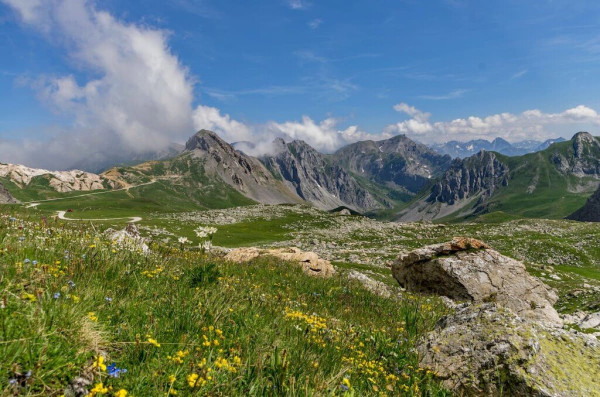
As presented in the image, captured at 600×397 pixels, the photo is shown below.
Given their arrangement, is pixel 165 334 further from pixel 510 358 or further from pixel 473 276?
pixel 473 276

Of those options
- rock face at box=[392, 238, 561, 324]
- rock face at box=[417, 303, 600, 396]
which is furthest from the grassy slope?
rock face at box=[392, 238, 561, 324]

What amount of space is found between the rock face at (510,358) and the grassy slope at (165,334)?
0.63 metres

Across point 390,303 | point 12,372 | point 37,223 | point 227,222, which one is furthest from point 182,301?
point 227,222

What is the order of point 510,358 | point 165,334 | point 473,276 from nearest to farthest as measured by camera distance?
point 165,334, point 510,358, point 473,276

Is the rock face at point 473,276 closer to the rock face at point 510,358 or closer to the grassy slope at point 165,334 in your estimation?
the grassy slope at point 165,334

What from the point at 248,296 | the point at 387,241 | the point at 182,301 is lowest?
the point at 387,241

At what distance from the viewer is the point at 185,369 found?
3.95 m

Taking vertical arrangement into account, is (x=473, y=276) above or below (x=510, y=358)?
below

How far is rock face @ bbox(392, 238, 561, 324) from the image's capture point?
23.0m

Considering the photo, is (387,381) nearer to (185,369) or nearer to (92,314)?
(185,369)

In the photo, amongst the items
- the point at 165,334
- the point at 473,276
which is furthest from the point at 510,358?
the point at 473,276

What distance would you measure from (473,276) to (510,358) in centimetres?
1938

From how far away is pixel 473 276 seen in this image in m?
23.7

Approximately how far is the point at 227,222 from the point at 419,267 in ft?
269
